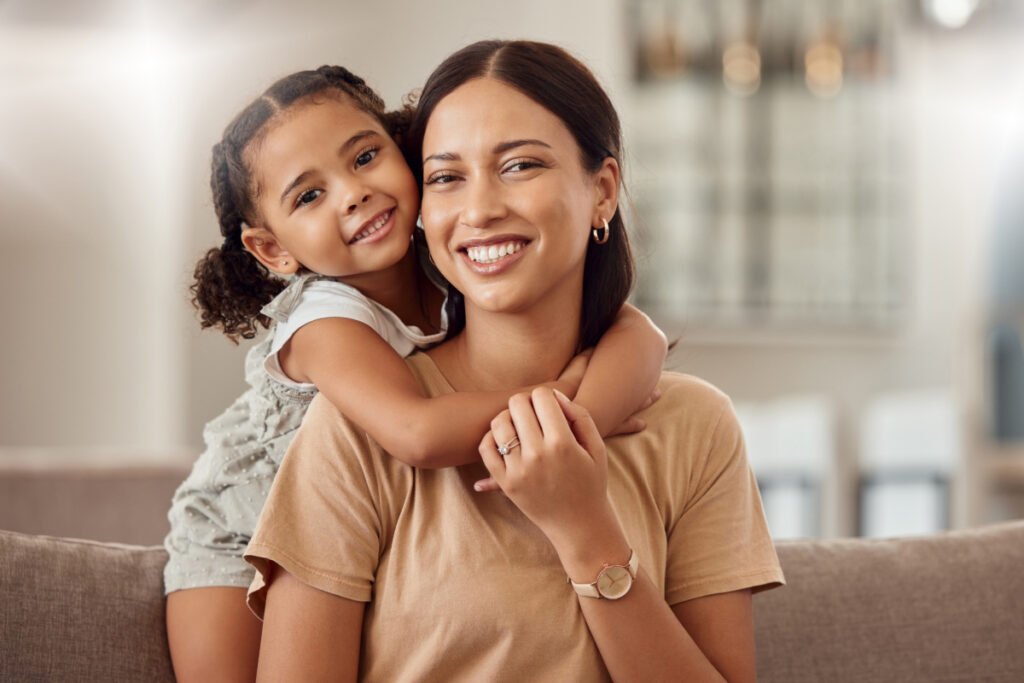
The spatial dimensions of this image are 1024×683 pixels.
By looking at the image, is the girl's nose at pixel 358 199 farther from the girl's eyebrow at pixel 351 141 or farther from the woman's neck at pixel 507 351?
the woman's neck at pixel 507 351

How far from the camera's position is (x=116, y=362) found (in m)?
5.02

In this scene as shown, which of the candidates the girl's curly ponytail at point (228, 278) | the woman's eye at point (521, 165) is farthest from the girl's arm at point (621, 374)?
the girl's curly ponytail at point (228, 278)

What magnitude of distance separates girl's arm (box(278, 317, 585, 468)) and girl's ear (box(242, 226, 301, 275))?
15cm

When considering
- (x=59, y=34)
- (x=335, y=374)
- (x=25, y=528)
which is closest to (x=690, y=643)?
(x=335, y=374)

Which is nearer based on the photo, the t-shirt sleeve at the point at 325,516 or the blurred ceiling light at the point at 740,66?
the t-shirt sleeve at the point at 325,516

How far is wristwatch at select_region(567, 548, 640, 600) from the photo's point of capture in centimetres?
127

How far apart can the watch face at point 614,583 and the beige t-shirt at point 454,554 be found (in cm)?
7

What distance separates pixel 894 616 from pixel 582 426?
643mm

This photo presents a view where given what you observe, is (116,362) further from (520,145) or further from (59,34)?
(520,145)

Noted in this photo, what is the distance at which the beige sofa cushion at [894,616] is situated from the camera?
166cm

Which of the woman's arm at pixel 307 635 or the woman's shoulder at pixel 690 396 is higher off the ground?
the woman's shoulder at pixel 690 396

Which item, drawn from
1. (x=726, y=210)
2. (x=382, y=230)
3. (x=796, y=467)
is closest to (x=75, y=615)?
(x=382, y=230)

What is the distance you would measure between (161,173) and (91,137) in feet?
1.15

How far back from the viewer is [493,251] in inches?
53.1
